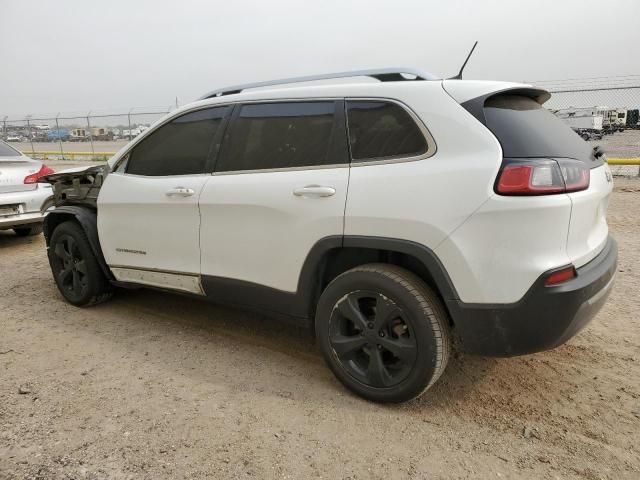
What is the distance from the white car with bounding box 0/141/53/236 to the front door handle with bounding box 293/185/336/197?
4881 millimetres

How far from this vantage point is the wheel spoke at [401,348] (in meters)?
2.43

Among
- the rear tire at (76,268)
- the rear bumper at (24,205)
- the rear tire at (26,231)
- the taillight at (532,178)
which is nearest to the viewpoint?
the taillight at (532,178)

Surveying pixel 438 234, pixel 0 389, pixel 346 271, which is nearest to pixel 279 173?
pixel 346 271

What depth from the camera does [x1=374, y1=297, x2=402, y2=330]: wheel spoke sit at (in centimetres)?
246

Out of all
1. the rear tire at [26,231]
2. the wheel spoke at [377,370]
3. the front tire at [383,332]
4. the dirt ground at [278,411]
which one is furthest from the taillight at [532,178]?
the rear tire at [26,231]

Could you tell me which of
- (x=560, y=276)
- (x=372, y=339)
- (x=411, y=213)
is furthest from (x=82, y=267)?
(x=560, y=276)

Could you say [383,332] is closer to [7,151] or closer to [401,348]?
[401,348]

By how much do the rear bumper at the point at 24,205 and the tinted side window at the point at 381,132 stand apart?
5139 millimetres

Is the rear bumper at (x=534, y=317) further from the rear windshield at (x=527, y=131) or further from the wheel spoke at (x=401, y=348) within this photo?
the rear windshield at (x=527, y=131)

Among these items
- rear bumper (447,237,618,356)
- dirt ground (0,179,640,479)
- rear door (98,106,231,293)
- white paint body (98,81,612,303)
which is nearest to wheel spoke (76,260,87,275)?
rear door (98,106,231,293)

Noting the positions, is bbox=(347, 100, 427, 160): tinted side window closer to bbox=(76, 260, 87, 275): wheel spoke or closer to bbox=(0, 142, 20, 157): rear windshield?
bbox=(76, 260, 87, 275): wheel spoke

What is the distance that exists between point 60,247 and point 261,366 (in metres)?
2.37

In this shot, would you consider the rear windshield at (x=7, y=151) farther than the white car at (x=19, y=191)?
Yes

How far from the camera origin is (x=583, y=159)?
2.46 meters
